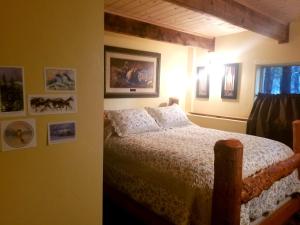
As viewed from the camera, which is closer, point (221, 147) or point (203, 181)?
point (221, 147)

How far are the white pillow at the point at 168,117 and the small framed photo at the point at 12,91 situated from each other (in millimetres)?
2279

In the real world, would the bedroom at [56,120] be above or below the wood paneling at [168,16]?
below

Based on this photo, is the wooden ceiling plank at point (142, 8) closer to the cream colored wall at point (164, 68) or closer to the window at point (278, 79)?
the cream colored wall at point (164, 68)

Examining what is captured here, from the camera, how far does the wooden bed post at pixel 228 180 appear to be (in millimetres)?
1213

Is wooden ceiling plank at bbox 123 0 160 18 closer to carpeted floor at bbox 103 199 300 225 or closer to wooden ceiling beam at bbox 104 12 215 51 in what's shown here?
wooden ceiling beam at bbox 104 12 215 51

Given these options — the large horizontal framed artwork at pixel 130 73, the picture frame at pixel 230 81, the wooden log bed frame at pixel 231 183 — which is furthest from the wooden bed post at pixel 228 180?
the picture frame at pixel 230 81

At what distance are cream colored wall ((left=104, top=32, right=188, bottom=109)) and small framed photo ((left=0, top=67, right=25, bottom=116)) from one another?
88.1 inches

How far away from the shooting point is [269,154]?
2010 mm

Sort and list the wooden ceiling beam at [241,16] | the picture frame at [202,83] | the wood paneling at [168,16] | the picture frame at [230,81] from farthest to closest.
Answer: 1. the picture frame at [202,83]
2. the picture frame at [230,81]
3. the wood paneling at [168,16]
4. the wooden ceiling beam at [241,16]

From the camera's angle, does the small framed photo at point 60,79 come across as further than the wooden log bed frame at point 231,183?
No

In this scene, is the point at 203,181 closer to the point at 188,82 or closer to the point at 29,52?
the point at 29,52

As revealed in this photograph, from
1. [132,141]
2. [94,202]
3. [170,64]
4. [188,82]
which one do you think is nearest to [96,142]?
[94,202]

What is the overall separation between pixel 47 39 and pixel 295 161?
2050 mm

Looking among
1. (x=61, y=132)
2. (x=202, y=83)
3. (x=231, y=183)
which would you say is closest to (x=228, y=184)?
(x=231, y=183)
